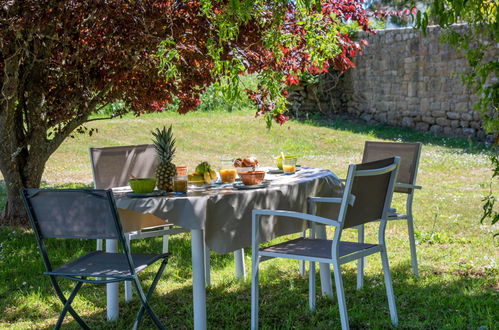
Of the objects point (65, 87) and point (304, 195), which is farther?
point (65, 87)

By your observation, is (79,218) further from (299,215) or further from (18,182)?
(18,182)

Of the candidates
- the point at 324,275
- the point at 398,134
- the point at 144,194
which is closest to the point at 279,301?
the point at 324,275

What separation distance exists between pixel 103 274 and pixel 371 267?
94.5 inches

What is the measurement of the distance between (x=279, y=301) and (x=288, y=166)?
88 centimetres

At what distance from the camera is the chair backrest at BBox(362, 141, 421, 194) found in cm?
490

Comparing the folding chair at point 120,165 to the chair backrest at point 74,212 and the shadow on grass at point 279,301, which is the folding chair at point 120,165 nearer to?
the shadow on grass at point 279,301

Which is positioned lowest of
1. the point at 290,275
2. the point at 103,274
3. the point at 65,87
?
the point at 290,275

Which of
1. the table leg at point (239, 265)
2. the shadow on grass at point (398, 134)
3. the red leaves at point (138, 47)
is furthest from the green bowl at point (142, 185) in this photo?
the shadow on grass at point (398, 134)

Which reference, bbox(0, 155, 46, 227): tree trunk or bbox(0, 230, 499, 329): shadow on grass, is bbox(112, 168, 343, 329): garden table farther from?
bbox(0, 155, 46, 227): tree trunk

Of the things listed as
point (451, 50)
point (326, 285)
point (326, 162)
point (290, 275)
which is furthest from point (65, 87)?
point (451, 50)

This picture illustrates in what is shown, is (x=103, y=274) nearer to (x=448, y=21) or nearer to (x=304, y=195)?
(x=304, y=195)

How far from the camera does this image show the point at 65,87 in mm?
6762

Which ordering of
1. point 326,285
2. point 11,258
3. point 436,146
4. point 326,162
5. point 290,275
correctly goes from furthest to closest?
point 436,146 < point 326,162 < point 11,258 < point 290,275 < point 326,285

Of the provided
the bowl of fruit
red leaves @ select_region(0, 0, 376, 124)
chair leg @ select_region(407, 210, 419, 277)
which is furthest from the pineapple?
chair leg @ select_region(407, 210, 419, 277)
